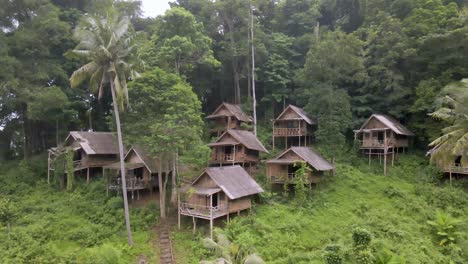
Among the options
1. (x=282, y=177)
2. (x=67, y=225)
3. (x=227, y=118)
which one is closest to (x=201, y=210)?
(x=282, y=177)

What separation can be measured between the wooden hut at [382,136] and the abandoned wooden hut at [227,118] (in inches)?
482

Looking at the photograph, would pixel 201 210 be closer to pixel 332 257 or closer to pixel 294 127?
pixel 332 257

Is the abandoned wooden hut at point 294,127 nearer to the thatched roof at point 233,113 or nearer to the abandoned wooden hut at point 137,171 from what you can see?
the thatched roof at point 233,113

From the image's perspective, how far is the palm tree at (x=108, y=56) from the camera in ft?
70.2

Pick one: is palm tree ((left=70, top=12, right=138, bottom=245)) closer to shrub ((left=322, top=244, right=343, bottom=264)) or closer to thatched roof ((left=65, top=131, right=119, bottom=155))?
thatched roof ((left=65, top=131, right=119, bottom=155))

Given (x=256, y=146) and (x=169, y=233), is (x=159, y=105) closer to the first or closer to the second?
(x=169, y=233)

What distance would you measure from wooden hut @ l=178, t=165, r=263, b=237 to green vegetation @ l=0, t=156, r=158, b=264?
10.1ft

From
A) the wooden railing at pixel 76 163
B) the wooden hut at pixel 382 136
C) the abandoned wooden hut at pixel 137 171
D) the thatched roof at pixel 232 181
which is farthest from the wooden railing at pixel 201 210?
the wooden hut at pixel 382 136

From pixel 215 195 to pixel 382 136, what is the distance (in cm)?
1853

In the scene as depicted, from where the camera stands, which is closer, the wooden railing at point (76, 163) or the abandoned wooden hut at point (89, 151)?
the abandoned wooden hut at point (89, 151)

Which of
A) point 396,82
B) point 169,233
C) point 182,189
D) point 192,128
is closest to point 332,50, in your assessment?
point 396,82

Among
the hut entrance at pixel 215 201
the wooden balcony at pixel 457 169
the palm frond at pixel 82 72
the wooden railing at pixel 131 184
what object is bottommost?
the hut entrance at pixel 215 201

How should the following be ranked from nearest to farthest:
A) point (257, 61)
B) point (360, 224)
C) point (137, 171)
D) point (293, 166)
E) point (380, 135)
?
point (360, 224) < point (293, 166) < point (137, 171) < point (380, 135) < point (257, 61)

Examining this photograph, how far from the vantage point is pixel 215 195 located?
23328 mm
